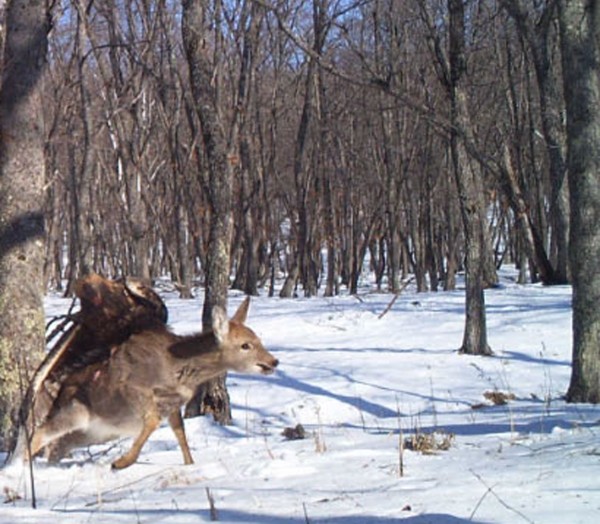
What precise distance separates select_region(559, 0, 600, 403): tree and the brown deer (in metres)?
3.66

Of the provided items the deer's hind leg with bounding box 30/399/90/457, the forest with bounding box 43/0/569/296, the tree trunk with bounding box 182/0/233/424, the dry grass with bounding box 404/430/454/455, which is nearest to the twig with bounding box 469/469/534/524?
the dry grass with bounding box 404/430/454/455

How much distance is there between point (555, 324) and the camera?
50.5ft

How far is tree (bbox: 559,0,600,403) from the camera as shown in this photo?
8406mm

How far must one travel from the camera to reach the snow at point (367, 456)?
13.1 ft

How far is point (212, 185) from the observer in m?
8.90

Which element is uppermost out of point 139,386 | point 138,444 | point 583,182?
point 583,182

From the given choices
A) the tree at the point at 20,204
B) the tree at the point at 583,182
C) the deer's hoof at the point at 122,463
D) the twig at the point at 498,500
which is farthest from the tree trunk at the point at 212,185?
the twig at the point at 498,500

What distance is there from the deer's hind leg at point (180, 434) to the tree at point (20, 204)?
3.62 ft

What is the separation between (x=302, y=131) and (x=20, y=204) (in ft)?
68.0

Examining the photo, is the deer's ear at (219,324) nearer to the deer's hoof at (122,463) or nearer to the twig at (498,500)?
the deer's hoof at (122,463)

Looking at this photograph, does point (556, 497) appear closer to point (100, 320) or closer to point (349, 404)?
point (100, 320)

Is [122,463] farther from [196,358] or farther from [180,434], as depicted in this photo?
[196,358]

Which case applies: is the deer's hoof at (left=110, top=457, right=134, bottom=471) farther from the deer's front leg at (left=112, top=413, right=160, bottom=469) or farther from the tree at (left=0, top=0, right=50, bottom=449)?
the tree at (left=0, top=0, right=50, bottom=449)

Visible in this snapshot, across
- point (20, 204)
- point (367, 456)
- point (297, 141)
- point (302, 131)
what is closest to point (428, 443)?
point (367, 456)
